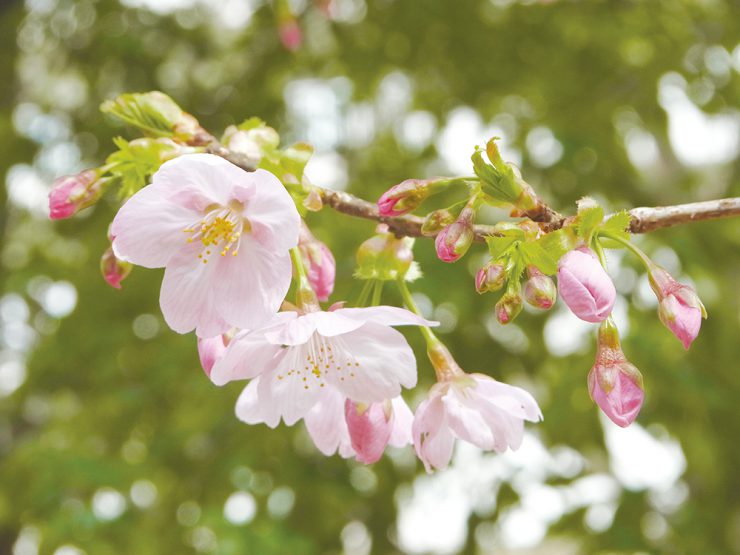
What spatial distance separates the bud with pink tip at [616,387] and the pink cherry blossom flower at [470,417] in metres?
0.10

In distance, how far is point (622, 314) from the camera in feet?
8.57

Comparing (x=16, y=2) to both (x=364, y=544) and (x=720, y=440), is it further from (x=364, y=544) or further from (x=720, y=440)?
(x=720, y=440)

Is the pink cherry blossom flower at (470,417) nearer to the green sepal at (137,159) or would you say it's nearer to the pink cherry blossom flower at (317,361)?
the pink cherry blossom flower at (317,361)

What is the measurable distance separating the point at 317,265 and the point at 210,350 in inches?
6.5

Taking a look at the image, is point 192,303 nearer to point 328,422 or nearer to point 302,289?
point 302,289

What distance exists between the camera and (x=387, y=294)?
235 cm

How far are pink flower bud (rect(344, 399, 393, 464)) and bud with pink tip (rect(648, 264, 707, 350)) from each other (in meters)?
0.33

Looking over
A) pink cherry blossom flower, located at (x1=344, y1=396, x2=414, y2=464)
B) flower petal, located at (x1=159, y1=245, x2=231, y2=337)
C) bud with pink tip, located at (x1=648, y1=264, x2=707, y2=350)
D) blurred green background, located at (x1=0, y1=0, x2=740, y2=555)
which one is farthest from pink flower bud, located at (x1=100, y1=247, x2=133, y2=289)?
blurred green background, located at (x1=0, y1=0, x2=740, y2=555)

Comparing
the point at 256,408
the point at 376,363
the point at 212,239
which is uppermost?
the point at 212,239

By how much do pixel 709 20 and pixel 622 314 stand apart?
1.47 metres

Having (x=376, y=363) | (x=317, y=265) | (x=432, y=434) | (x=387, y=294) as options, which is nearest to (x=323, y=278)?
(x=317, y=265)

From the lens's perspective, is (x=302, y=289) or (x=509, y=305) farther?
(x=302, y=289)

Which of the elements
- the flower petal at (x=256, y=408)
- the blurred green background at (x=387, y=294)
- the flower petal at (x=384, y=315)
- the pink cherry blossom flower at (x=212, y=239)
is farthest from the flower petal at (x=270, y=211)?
the blurred green background at (x=387, y=294)

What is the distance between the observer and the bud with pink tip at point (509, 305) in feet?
2.85
